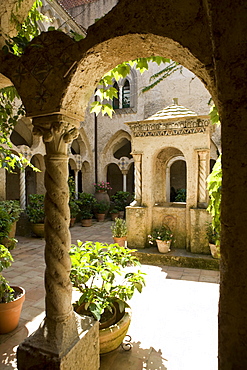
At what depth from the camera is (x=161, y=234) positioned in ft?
18.6

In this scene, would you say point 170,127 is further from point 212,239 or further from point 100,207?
point 100,207

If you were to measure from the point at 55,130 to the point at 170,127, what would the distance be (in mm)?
4255

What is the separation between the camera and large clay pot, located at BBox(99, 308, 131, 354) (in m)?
2.39

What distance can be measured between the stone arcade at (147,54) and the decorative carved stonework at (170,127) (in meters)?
3.97

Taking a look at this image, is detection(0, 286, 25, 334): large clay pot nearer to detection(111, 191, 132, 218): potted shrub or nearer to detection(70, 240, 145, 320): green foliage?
detection(70, 240, 145, 320): green foliage

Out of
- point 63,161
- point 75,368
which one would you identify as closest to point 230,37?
point 63,161

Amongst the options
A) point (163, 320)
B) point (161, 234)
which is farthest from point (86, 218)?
point (163, 320)

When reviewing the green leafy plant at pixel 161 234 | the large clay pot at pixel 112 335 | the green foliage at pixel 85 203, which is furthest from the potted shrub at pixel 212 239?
the green foliage at pixel 85 203

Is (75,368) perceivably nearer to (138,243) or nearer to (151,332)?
(151,332)

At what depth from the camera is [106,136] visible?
12.1 meters

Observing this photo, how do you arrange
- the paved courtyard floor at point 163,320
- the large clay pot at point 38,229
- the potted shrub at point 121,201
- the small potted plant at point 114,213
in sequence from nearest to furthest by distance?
the paved courtyard floor at point 163,320
the large clay pot at point 38,229
the small potted plant at point 114,213
the potted shrub at point 121,201

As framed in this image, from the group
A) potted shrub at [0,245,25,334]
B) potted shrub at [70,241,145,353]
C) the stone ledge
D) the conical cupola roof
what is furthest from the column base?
the conical cupola roof

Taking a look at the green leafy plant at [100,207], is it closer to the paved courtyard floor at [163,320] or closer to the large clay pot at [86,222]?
the large clay pot at [86,222]

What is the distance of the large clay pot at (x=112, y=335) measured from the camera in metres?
2.39
